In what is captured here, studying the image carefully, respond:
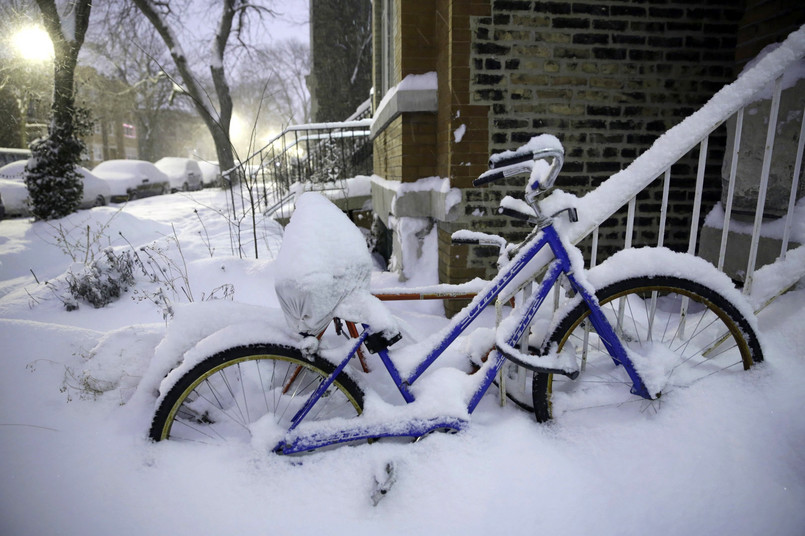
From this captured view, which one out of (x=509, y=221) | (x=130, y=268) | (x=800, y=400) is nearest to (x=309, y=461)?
(x=800, y=400)

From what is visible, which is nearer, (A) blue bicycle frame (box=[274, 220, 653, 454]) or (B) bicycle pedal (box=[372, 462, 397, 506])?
(B) bicycle pedal (box=[372, 462, 397, 506])

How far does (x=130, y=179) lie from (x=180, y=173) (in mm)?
4281

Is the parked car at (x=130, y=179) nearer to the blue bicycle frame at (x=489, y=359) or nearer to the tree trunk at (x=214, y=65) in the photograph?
the tree trunk at (x=214, y=65)

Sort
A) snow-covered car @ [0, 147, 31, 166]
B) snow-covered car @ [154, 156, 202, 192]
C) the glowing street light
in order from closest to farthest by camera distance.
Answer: the glowing street light
snow-covered car @ [0, 147, 31, 166]
snow-covered car @ [154, 156, 202, 192]

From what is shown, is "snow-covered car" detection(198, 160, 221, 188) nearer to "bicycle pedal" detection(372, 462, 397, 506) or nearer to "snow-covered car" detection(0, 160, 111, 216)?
"snow-covered car" detection(0, 160, 111, 216)

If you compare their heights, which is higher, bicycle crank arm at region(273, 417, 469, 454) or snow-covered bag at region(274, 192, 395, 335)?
snow-covered bag at region(274, 192, 395, 335)

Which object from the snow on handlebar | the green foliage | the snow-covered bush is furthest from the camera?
the green foliage

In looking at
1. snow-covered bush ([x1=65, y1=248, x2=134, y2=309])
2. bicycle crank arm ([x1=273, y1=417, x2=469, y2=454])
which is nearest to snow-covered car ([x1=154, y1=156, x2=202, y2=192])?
snow-covered bush ([x1=65, y1=248, x2=134, y2=309])

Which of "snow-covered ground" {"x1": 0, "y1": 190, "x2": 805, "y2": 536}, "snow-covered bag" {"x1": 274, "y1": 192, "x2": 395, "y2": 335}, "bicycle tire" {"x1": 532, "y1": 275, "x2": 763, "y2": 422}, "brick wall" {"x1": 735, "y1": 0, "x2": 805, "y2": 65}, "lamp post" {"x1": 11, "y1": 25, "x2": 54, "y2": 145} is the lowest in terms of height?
"snow-covered ground" {"x1": 0, "y1": 190, "x2": 805, "y2": 536}

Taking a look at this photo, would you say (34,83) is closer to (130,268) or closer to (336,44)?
(336,44)

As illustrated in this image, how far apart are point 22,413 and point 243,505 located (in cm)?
125

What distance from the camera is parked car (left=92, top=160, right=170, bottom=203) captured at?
13.6m

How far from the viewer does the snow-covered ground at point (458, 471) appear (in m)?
1.50

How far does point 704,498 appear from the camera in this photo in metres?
1.53
